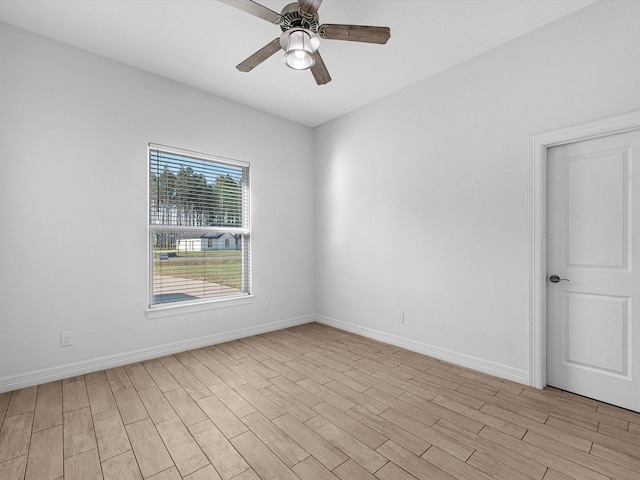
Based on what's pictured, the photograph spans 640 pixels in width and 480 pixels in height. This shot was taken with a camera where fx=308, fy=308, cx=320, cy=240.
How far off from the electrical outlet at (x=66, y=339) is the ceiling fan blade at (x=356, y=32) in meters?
3.22

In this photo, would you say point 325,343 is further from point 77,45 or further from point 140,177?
point 77,45

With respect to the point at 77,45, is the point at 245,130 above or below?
below

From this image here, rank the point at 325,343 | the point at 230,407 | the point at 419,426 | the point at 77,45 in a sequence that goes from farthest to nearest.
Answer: the point at 325,343 < the point at 77,45 < the point at 230,407 < the point at 419,426

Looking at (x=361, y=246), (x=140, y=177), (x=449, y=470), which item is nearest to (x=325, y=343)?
(x=361, y=246)

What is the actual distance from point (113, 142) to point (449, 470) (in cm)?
369

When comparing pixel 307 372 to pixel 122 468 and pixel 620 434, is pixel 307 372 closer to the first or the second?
pixel 122 468

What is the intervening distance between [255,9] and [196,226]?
2.34m

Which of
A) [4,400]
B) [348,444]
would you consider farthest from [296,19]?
[4,400]

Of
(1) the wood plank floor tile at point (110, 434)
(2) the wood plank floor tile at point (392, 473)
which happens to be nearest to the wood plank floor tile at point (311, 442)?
(2) the wood plank floor tile at point (392, 473)

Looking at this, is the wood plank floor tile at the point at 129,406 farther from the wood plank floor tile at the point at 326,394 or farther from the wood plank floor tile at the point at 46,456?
the wood plank floor tile at the point at 326,394

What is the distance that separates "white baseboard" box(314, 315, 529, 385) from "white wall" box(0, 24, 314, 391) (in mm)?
1717

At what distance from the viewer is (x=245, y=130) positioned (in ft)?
13.0

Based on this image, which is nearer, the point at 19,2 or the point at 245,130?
the point at 19,2

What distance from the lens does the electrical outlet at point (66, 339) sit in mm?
2711
